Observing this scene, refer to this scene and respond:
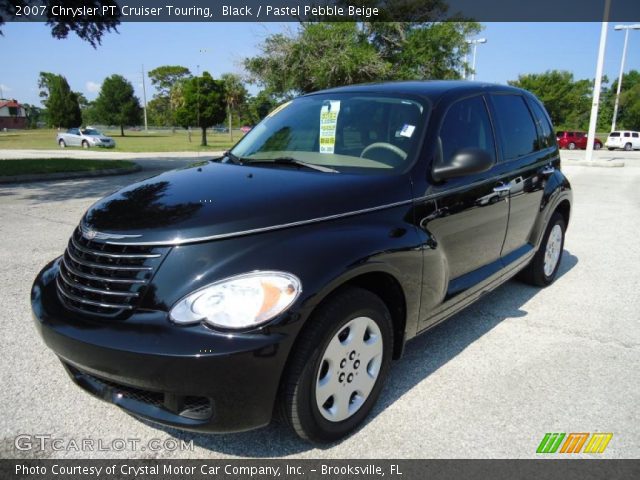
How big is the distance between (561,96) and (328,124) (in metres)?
60.7

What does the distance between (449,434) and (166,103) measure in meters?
98.5

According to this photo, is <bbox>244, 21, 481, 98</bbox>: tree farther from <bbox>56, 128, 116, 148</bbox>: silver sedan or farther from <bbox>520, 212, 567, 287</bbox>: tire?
<bbox>520, 212, 567, 287</bbox>: tire

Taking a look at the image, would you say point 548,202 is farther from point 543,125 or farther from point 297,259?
point 297,259

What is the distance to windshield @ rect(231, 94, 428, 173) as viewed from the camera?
9.37 ft

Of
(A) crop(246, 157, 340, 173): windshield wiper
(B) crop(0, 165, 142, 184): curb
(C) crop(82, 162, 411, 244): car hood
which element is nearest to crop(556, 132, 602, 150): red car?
(B) crop(0, 165, 142, 184): curb

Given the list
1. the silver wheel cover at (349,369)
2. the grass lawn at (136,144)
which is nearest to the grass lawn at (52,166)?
the silver wheel cover at (349,369)

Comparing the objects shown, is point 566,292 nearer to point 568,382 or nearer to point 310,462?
point 568,382

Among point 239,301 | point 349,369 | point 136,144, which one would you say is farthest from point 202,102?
point 239,301

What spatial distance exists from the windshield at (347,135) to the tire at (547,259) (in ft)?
7.39

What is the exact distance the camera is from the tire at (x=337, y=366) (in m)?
2.04

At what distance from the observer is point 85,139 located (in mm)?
30797

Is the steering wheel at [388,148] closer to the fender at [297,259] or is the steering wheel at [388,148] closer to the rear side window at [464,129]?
the rear side window at [464,129]

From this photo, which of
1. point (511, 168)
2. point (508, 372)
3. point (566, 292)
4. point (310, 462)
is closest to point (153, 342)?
point (310, 462)

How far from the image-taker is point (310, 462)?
2254mm
